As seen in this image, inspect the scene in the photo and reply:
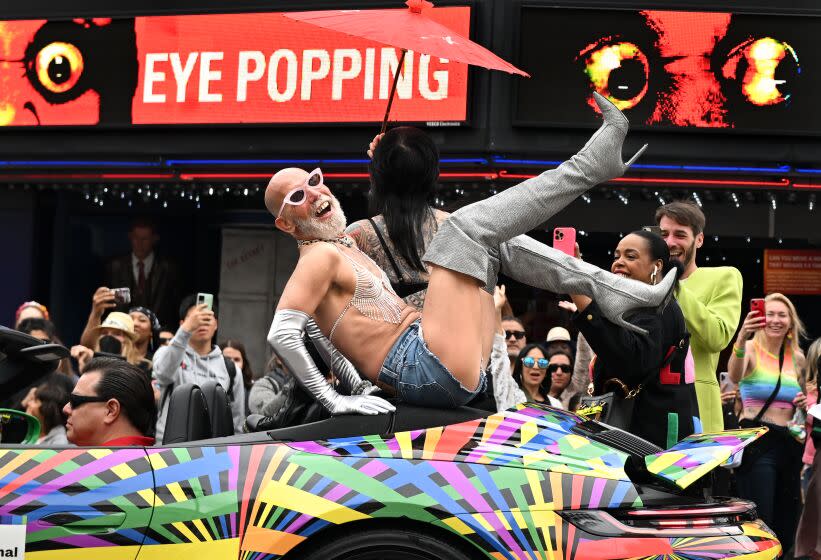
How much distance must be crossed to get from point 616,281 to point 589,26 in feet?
22.4

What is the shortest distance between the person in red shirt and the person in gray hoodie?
2364 millimetres

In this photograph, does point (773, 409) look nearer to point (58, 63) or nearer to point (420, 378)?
point (420, 378)

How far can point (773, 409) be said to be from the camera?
7.96 meters

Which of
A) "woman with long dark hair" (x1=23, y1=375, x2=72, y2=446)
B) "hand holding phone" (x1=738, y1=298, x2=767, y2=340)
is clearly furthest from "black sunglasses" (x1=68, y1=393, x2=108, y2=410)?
"hand holding phone" (x1=738, y1=298, x2=767, y2=340)

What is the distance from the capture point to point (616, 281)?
4508 millimetres

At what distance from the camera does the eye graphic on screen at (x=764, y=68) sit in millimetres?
10688

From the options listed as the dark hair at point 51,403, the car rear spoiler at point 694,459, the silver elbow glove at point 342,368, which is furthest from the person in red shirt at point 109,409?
the dark hair at point 51,403

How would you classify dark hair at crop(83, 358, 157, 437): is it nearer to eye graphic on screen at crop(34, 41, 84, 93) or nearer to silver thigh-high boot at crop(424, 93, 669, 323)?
silver thigh-high boot at crop(424, 93, 669, 323)

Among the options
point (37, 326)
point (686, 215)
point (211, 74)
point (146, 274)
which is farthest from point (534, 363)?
point (146, 274)

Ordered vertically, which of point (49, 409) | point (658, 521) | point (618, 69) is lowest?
point (49, 409)

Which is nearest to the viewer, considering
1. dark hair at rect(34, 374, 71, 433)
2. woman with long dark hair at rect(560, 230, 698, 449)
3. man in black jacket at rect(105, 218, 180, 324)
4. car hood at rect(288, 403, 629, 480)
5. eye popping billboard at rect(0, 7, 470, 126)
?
car hood at rect(288, 403, 629, 480)

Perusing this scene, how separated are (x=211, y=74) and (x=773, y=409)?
624 cm

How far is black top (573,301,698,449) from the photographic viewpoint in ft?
15.1

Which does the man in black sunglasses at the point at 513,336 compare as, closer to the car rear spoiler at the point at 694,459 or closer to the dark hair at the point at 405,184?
→ the dark hair at the point at 405,184
